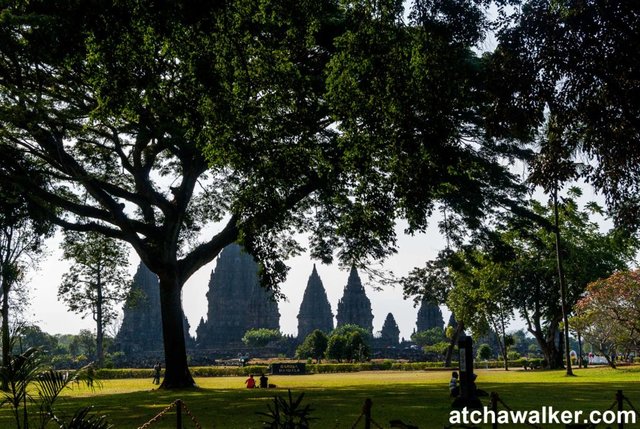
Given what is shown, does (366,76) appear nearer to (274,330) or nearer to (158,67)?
(158,67)

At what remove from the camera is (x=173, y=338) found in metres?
26.5

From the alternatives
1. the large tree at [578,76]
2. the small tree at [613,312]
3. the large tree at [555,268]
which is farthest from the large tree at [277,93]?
the large tree at [555,268]

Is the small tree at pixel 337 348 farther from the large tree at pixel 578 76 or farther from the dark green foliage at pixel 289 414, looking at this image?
the dark green foliage at pixel 289 414

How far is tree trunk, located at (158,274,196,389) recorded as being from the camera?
26406 millimetres

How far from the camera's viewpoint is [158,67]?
1661 cm

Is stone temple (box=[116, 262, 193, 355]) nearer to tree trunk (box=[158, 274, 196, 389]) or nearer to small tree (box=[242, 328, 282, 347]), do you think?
small tree (box=[242, 328, 282, 347])

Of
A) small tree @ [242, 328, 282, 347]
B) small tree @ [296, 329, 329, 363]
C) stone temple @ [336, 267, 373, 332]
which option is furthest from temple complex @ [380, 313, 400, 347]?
small tree @ [296, 329, 329, 363]

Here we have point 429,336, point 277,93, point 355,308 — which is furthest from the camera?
point 355,308

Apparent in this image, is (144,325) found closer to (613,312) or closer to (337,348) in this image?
(337,348)

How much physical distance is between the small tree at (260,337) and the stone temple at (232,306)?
6413 millimetres

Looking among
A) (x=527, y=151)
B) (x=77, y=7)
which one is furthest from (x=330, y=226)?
(x=77, y=7)

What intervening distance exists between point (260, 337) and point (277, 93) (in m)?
107

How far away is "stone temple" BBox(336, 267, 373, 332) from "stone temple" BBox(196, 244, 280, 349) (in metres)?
13.5

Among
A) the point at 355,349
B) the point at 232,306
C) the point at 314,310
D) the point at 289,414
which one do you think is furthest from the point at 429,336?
the point at 289,414
